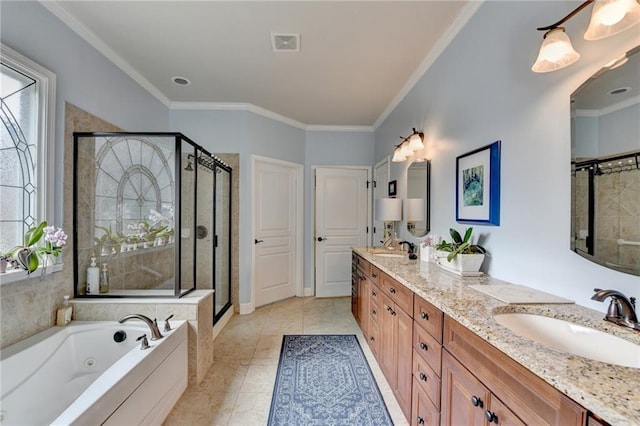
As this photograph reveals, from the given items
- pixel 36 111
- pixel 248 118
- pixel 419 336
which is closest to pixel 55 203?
pixel 36 111

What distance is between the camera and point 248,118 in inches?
143

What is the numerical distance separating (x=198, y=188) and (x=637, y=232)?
2.83 metres

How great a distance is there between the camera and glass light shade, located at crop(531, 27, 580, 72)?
1087 mm

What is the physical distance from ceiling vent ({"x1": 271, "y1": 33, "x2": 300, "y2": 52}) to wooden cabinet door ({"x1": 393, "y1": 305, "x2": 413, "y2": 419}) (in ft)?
7.21

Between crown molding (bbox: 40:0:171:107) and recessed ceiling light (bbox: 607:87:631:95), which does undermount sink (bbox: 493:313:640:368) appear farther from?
crown molding (bbox: 40:0:171:107)

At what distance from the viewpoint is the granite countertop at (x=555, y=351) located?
0.60 meters

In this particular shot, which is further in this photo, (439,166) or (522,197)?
(439,166)

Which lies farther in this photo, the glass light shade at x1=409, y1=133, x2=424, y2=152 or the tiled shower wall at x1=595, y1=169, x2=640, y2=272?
the glass light shade at x1=409, y1=133, x2=424, y2=152

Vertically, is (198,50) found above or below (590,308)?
above

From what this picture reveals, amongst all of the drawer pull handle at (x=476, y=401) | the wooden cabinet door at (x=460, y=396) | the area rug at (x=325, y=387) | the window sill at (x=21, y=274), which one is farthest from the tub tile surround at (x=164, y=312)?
the drawer pull handle at (x=476, y=401)

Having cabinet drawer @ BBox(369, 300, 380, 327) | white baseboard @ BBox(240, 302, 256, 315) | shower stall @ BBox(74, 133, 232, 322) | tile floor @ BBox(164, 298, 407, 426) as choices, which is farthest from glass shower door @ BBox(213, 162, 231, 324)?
cabinet drawer @ BBox(369, 300, 380, 327)

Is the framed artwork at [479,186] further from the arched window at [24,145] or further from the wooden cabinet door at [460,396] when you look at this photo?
the arched window at [24,145]

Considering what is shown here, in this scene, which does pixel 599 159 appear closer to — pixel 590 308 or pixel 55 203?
pixel 590 308

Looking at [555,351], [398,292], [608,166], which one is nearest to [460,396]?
[555,351]
